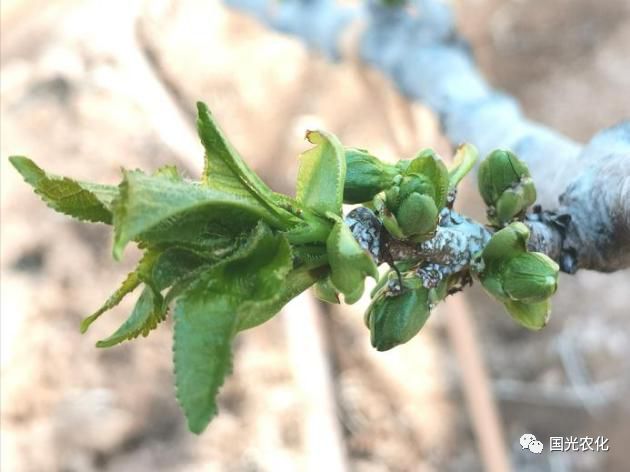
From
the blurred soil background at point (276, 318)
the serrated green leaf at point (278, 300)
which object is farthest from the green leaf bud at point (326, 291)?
the blurred soil background at point (276, 318)

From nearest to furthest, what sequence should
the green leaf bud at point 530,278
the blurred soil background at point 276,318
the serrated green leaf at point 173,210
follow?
1. the serrated green leaf at point 173,210
2. the green leaf bud at point 530,278
3. the blurred soil background at point 276,318

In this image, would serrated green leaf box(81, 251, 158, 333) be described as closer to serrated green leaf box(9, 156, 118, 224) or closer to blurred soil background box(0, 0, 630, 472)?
serrated green leaf box(9, 156, 118, 224)

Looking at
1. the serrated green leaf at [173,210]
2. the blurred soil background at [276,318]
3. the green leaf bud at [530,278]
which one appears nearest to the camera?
the serrated green leaf at [173,210]

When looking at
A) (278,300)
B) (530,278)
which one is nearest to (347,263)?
(278,300)

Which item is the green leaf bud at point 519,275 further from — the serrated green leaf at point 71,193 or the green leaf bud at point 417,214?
the serrated green leaf at point 71,193

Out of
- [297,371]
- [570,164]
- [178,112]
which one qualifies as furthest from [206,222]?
[178,112]

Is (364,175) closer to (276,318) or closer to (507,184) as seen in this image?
(507,184)

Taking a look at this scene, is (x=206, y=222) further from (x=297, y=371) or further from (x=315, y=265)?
(x=297, y=371)

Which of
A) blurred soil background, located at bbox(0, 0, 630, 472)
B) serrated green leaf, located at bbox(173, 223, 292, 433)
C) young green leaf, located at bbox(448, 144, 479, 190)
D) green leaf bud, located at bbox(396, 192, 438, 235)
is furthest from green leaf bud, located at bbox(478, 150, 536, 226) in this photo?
blurred soil background, located at bbox(0, 0, 630, 472)
